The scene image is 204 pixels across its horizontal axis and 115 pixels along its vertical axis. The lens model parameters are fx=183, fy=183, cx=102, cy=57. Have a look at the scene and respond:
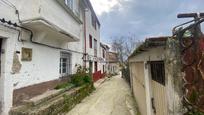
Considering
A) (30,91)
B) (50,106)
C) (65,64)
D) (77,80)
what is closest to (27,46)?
(30,91)

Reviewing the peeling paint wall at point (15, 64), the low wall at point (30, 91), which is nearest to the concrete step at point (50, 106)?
the low wall at point (30, 91)

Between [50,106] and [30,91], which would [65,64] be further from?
[50,106]

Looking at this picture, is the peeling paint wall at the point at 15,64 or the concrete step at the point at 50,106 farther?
the peeling paint wall at the point at 15,64

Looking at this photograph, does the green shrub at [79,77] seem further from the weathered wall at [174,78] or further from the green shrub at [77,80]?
the weathered wall at [174,78]

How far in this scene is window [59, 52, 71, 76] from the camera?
10545mm

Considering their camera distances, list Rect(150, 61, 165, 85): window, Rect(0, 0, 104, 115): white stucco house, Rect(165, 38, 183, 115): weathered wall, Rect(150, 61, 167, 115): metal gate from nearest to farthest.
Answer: Rect(165, 38, 183, 115): weathered wall
Rect(150, 61, 167, 115): metal gate
Rect(150, 61, 165, 85): window
Rect(0, 0, 104, 115): white stucco house

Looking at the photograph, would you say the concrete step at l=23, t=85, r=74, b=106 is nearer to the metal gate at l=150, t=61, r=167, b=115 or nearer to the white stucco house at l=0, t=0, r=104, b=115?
the white stucco house at l=0, t=0, r=104, b=115

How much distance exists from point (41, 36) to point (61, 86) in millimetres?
3093

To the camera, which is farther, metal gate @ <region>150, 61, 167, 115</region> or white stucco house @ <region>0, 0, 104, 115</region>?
white stucco house @ <region>0, 0, 104, 115</region>

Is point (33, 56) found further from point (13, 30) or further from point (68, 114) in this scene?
point (68, 114)

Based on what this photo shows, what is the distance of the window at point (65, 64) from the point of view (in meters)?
10.5

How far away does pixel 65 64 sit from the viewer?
11.2 m

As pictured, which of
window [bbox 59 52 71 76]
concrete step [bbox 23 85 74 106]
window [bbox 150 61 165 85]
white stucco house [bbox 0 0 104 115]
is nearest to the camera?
window [bbox 150 61 165 85]

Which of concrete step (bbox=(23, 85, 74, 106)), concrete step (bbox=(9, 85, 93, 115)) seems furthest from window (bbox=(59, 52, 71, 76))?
concrete step (bbox=(23, 85, 74, 106))
